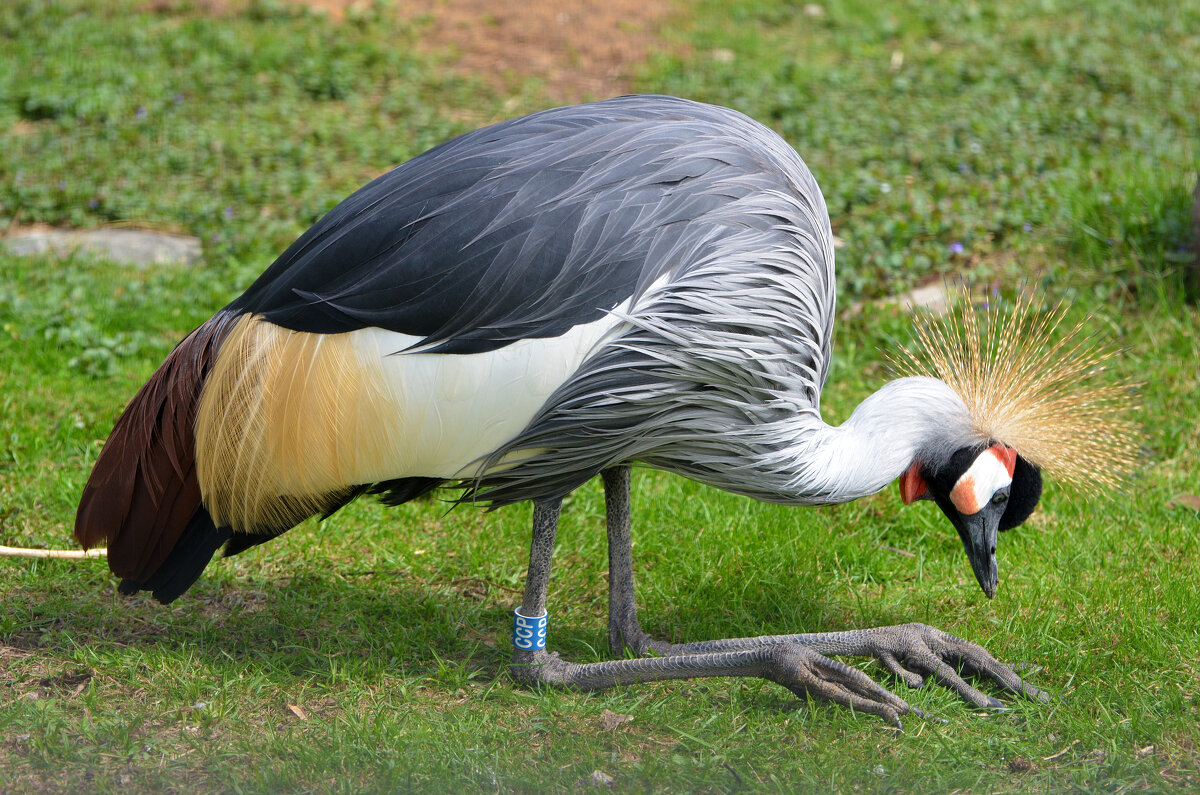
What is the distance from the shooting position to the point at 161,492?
2.25 m

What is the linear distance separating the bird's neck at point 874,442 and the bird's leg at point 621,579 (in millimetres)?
402

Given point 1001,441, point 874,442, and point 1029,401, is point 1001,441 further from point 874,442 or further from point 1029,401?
point 874,442

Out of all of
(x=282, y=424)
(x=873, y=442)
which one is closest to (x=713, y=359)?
(x=873, y=442)

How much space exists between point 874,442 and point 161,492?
1385 millimetres

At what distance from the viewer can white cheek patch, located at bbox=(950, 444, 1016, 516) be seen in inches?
85.9

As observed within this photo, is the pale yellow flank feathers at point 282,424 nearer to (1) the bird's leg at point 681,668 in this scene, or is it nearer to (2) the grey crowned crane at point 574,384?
(2) the grey crowned crane at point 574,384

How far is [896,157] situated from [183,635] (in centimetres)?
323

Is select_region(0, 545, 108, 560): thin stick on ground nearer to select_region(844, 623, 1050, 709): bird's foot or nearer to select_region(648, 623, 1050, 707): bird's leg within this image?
select_region(648, 623, 1050, 707): bird's leg

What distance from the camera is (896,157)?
4512 mm

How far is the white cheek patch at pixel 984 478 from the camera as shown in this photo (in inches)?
85.9

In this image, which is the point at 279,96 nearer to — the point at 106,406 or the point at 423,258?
the point at 106,406

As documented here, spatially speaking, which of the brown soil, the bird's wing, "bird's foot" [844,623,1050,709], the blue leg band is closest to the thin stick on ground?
the bird's wing

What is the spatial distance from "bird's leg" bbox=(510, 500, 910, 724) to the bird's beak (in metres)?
0.32


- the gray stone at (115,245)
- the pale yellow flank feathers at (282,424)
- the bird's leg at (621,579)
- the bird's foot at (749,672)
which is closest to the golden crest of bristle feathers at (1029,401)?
the bird's foot at (749,672)
